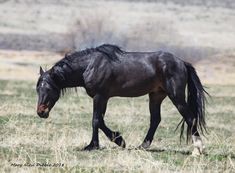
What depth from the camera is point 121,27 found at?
2813 inches

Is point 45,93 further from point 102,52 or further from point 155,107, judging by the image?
point 155,107

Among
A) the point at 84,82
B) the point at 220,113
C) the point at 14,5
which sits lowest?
the point at 220,113

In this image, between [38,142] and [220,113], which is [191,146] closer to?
[38,142]

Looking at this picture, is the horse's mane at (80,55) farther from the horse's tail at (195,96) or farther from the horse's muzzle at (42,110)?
the horse's tail at (195,96)

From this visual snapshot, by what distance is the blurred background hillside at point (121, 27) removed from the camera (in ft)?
194

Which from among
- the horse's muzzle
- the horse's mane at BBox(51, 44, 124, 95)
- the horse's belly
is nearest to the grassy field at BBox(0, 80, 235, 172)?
the horse's muzzle

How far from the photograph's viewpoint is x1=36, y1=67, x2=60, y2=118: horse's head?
12.6m

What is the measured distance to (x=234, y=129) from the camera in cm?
1722

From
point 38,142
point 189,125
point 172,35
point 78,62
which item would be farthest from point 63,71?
point 172,35

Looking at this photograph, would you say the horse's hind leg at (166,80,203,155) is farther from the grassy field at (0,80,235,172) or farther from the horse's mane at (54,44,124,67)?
the horse's mane at (54,44,124,67)

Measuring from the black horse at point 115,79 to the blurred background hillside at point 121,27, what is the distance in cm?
3499

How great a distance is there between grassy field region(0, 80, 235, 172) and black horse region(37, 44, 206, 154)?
0.60 meters

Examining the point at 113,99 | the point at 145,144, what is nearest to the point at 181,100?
the point at 145,144

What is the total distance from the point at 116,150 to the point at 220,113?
10.4 meters
